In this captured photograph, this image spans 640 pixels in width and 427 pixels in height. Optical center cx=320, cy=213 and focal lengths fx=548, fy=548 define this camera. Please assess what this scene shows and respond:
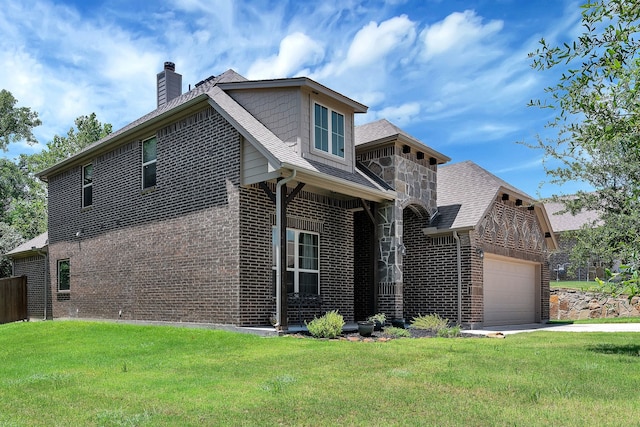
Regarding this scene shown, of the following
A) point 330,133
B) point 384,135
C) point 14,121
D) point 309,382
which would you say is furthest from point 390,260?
point 14,121

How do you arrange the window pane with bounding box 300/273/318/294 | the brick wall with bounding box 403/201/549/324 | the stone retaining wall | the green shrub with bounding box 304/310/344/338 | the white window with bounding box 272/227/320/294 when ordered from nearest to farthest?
the green shrub with bounding box 304/310/344/338 → the white window with bounding box 272/227/320/294 → the window pane with bounding box 300/273/318/294 → the brick wall with bounding box 403/201/549/324 → the stone retaining wall

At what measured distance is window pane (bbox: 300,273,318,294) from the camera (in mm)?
14195

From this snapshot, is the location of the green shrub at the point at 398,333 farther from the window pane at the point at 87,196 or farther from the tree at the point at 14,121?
the tree at the point at 14,121

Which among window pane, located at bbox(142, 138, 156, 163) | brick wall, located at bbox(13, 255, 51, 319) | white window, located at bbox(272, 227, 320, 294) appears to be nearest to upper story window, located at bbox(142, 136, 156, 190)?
window pane, located at bbox(142, 138, 156, 163)

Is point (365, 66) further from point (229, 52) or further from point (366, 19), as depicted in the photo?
point (229, 52)

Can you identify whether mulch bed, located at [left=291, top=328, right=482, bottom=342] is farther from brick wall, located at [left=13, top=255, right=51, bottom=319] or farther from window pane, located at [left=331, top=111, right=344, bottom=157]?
brick wall, located at [left=13, top=255, right=51, bottom=319]

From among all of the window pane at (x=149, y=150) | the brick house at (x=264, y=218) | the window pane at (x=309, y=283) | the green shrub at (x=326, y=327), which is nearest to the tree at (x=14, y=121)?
the brick house at (x=264, y=218)

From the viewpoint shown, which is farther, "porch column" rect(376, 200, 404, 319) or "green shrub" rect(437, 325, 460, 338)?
"porch column" rect(376, 200, 404, 319)

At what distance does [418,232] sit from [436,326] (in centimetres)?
394

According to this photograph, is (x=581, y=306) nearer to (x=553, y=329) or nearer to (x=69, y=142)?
(x=553, y=329)

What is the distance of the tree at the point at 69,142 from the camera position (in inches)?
1551

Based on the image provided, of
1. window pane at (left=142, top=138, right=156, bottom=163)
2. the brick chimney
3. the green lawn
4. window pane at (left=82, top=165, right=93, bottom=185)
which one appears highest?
the brick chimney

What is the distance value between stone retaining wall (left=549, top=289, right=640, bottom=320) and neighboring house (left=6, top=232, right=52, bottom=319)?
21805 millimetres

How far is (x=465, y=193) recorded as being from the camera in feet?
58.4
